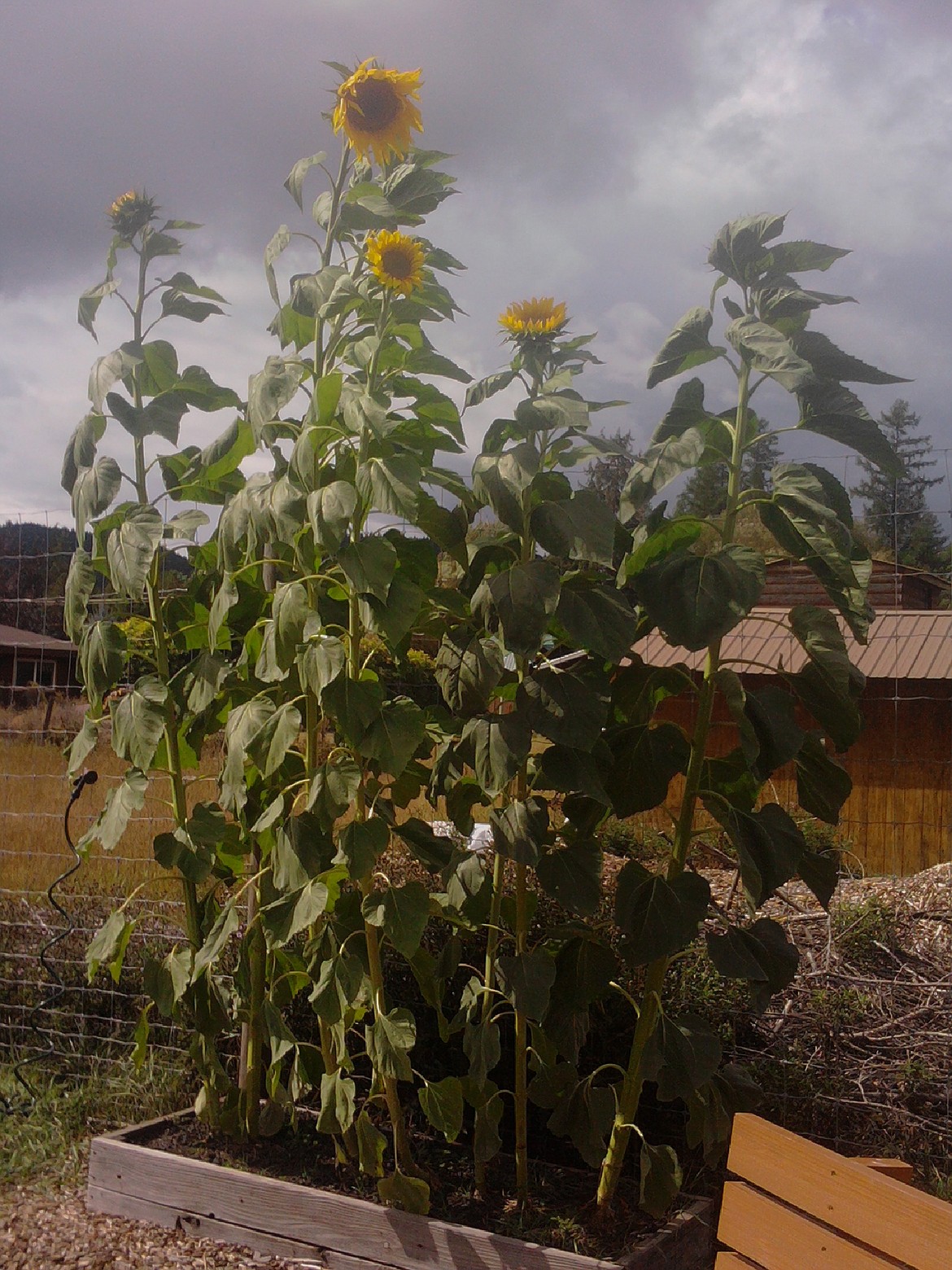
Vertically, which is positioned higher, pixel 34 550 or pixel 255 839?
pixel 34 550

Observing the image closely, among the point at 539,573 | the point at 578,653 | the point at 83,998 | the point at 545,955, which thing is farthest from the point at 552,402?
the point at 83,998

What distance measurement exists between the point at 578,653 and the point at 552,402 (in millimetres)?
500

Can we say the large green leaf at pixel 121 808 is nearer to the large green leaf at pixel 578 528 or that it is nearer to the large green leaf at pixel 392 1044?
the large green leaf at pixel 392 1044

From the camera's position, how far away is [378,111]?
97.2 inches

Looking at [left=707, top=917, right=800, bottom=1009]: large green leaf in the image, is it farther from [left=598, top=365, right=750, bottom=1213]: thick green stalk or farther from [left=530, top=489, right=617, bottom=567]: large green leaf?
[left=530, top=489, right=617, bottom=567]: large green leaf

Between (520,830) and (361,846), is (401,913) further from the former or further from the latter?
(520,830)

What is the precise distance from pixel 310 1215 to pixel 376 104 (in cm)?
237

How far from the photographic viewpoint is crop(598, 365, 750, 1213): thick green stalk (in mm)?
2199

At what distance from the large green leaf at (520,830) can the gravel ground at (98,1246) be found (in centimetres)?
108

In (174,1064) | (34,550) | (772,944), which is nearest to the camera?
(772,944)

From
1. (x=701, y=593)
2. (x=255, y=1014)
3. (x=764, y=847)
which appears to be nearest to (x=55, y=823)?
(x=255, y=1014)

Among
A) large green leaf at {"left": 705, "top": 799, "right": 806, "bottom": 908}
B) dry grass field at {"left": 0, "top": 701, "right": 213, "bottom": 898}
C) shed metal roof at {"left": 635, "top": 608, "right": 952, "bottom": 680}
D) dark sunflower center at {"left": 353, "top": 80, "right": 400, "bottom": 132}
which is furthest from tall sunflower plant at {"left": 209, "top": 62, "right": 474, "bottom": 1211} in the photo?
dry grass field at {"left": 0, "top": 701, "right": 213, "bottom": 898}

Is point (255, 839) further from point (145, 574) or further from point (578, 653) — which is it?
point (578, 653)

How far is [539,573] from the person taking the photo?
6.87ft
